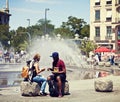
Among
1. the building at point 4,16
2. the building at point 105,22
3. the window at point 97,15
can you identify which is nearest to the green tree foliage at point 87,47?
the building at point 105,22

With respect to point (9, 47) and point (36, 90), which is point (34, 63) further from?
point (9, 47)

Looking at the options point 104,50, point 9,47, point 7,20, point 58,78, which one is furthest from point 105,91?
point 7,20

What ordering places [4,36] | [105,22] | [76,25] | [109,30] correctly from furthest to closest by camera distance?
[76,25] < [4,36] < [105,22] < [109,30]

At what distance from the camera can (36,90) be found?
535 inches

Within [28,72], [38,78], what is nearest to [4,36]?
[28,72]

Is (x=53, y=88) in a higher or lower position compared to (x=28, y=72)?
lower

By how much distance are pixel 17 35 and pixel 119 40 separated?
29.7m

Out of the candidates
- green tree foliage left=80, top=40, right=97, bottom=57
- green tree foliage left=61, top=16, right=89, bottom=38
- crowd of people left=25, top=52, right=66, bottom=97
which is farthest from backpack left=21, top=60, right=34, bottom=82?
green tree foliage left=61, top=16, right=89, bottom=38

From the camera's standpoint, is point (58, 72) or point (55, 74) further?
point (55, 74)

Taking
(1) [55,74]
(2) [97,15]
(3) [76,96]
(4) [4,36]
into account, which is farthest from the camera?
(4) [4,36]

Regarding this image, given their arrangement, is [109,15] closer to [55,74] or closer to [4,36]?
[4,36]

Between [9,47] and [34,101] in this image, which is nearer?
[34,101]

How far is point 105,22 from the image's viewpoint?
72.9 m

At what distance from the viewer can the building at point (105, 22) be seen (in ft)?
230
